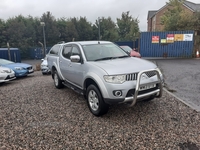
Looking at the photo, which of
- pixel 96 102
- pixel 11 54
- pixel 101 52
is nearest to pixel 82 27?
pixel 11 54

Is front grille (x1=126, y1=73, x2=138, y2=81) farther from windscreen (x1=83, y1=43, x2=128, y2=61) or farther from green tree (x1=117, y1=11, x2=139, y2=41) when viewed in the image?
green tree (x1=117, y1=11, x2=139, y2=41)

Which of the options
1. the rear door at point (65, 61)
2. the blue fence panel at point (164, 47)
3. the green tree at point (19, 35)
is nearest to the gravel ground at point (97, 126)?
the rear door at point (65, 61)

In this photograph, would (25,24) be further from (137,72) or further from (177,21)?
(137,72)

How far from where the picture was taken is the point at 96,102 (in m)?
3.76

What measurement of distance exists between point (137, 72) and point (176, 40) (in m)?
14.3

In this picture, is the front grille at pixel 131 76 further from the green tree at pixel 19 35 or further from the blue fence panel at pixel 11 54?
the green tree at pixel 19 35

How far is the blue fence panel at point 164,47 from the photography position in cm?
1572

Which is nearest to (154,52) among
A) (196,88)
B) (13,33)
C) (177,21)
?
(177,21)

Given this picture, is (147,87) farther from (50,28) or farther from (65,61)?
(50,28)

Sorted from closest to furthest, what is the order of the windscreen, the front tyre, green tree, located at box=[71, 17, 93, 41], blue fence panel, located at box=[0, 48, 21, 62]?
the front tyre < the windscreen < blue fence panel, located at box=[0, 48, 21, 62] < green tree, located at box=[71, 17, 93, 41]

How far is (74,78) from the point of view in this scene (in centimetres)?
457

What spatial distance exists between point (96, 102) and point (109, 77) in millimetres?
794

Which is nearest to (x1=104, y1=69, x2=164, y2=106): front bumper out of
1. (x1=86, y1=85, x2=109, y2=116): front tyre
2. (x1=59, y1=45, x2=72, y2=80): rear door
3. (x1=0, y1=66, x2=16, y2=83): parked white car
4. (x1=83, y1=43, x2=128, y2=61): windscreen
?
(x1=86, y1=85, x2=109, y2=116): front tyre

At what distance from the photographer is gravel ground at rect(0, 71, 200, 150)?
9.18 feet
